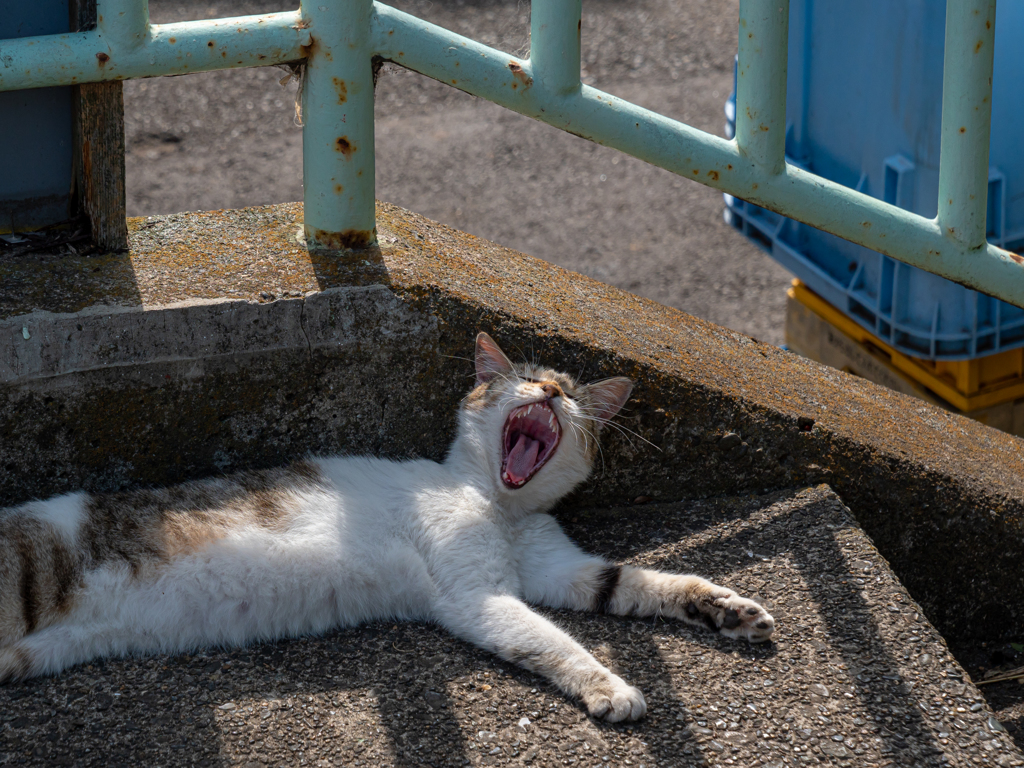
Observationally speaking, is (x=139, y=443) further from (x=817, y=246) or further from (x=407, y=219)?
(x=817, y=246)

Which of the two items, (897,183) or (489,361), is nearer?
(489,361)

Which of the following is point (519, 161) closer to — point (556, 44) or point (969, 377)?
point (969, 377)

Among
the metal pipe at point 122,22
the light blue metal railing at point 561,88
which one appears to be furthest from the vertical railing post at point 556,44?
the metal pipe at point 122,22

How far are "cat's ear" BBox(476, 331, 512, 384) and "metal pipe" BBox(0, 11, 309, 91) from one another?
87 cm

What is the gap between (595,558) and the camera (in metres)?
2.64

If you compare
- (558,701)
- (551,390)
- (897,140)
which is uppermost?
(897,140)

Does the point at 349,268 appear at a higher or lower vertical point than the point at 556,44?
Answer: lower

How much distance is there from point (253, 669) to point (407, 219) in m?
1.45

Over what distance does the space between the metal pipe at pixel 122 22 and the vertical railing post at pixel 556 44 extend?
0.94m

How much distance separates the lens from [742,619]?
93.1 inches

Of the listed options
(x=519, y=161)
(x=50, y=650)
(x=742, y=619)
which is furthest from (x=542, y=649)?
(x=519, y=161)

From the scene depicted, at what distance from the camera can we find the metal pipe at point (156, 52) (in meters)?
2.25

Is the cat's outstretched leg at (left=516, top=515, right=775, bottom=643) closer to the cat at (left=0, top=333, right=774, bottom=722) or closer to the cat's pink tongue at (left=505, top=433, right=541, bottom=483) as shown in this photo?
the cat at (left=0, top=333, right=774, bottom=722)

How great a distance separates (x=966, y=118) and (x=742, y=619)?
137 cm
